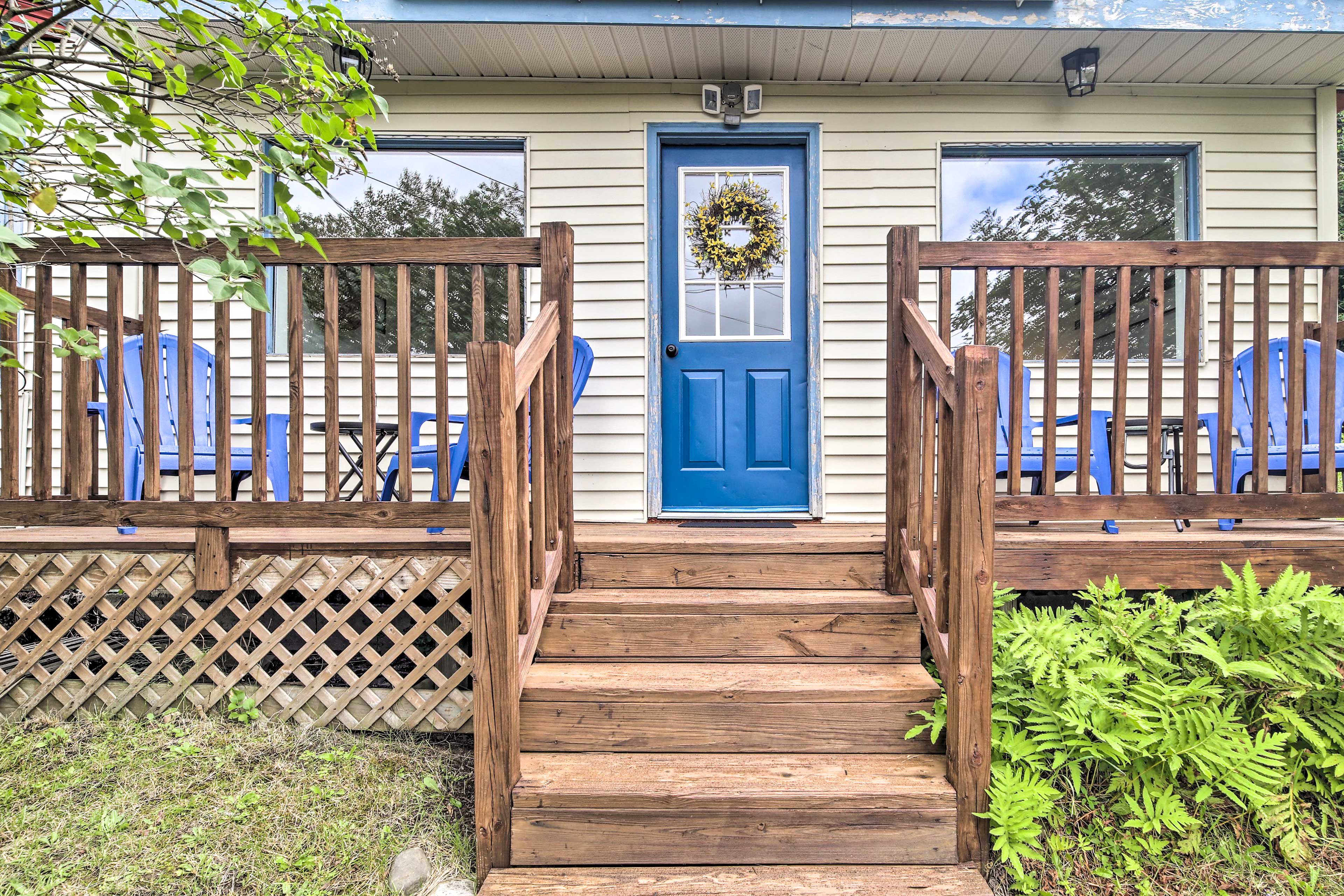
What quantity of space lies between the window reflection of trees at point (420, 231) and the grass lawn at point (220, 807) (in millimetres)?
2140

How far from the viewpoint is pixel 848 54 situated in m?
3.49

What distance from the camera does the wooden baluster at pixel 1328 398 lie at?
230cm

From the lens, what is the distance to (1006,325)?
13.5 ft

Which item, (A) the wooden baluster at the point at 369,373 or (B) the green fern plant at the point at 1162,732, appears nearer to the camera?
(B) the green fern plant at the point at 1162,732

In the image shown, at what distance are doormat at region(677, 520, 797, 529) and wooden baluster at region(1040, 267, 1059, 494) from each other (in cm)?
128

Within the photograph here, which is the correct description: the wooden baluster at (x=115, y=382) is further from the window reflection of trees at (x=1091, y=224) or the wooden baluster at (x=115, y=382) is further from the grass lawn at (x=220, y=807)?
the window reflection of trees at (x=1091, y=224)

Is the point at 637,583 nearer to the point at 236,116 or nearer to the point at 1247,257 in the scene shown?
the point at 1247,257

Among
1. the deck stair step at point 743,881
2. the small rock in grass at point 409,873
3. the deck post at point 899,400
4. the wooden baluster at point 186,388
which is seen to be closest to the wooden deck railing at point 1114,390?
the deck post at point 899,400

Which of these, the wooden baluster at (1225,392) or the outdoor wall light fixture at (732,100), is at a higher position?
the outdoor wall light fixture at (732,100)

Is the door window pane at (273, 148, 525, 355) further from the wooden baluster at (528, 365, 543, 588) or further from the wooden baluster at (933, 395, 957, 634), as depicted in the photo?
the wooden baluster at (933, 395, 957, 634)

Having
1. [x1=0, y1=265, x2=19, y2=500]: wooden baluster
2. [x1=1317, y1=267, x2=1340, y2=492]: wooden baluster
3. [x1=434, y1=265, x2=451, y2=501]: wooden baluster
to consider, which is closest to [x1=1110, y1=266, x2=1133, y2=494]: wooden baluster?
[x1=1317, y1=267, x2=1340, y2=492]: wooden baluster

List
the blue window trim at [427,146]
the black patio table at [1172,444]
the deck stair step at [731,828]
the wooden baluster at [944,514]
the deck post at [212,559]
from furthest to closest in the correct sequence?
1. the blue window trim at [427,146]
2. the black patio table at [1172,444]
3. the deck post at [212,559]
4. the wooden baluster at [944,514]
5. the deck stair step at [731,828]

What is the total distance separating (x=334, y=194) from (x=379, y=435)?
1.55 metres

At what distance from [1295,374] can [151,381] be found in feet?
11.9
